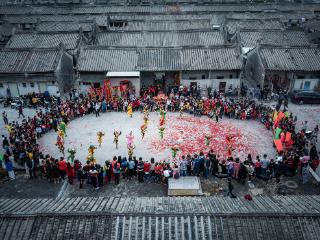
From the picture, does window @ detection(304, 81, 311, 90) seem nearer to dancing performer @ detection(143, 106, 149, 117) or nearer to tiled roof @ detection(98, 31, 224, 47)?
tiled roof @ detection(98, 31, 224, 47)

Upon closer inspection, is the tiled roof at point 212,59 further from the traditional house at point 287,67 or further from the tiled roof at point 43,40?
the tiled roof at point 43,40

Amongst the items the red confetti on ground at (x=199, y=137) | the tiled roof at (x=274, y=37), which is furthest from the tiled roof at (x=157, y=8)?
the red confetti on ground at (x=199, y=137)

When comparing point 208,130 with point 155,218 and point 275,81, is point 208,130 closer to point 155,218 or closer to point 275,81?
point 275,81

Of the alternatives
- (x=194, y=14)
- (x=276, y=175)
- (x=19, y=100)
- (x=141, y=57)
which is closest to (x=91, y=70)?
(x=141, y=57)

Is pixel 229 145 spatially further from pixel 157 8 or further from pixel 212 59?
pixel 157 8

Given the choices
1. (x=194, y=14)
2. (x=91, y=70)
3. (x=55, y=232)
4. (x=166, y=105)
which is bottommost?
(x=55, y=232)

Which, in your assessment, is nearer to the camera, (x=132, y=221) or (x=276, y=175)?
(x=132, y=221)

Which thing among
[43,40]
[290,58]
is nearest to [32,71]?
[43,40]
